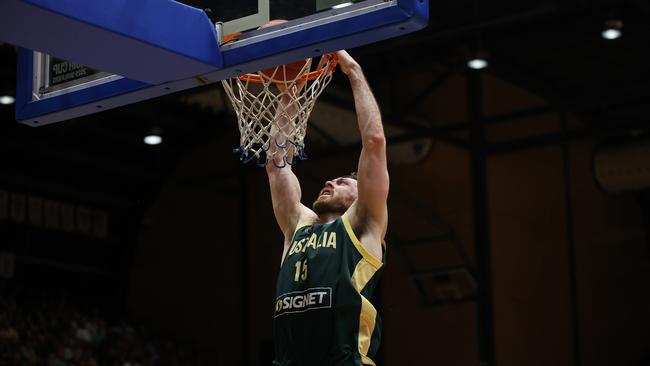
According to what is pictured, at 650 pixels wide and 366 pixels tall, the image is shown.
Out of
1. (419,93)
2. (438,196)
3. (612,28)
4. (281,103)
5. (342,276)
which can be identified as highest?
(419,93)

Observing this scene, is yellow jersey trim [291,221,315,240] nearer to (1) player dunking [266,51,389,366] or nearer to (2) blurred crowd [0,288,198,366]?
(1) player dunking [266,51,389,366]

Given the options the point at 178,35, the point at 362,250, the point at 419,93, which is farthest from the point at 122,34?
the point at 419,93

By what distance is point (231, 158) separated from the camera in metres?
18.3

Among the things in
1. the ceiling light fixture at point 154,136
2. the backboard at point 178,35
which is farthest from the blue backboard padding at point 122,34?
the ceiling light fixture at point 154,136

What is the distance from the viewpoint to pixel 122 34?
452 cm

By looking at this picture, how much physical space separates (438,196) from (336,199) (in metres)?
10.7

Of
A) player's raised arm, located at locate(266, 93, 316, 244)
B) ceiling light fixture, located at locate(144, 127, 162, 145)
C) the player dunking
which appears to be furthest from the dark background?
the player dunking

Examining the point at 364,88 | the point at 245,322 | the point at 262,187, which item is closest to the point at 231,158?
the point at 262,187

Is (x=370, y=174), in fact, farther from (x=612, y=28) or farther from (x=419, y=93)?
(x=419, y=93)

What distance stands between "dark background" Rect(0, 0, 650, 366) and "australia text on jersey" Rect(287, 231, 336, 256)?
786cm

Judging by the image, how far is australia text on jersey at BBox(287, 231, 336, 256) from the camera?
5.35m

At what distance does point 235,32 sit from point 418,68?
11.2 m

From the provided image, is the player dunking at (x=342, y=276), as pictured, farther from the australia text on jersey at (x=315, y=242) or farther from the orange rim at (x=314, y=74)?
the orange rim at (x=314, y=74)

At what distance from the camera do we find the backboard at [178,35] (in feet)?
14.3
